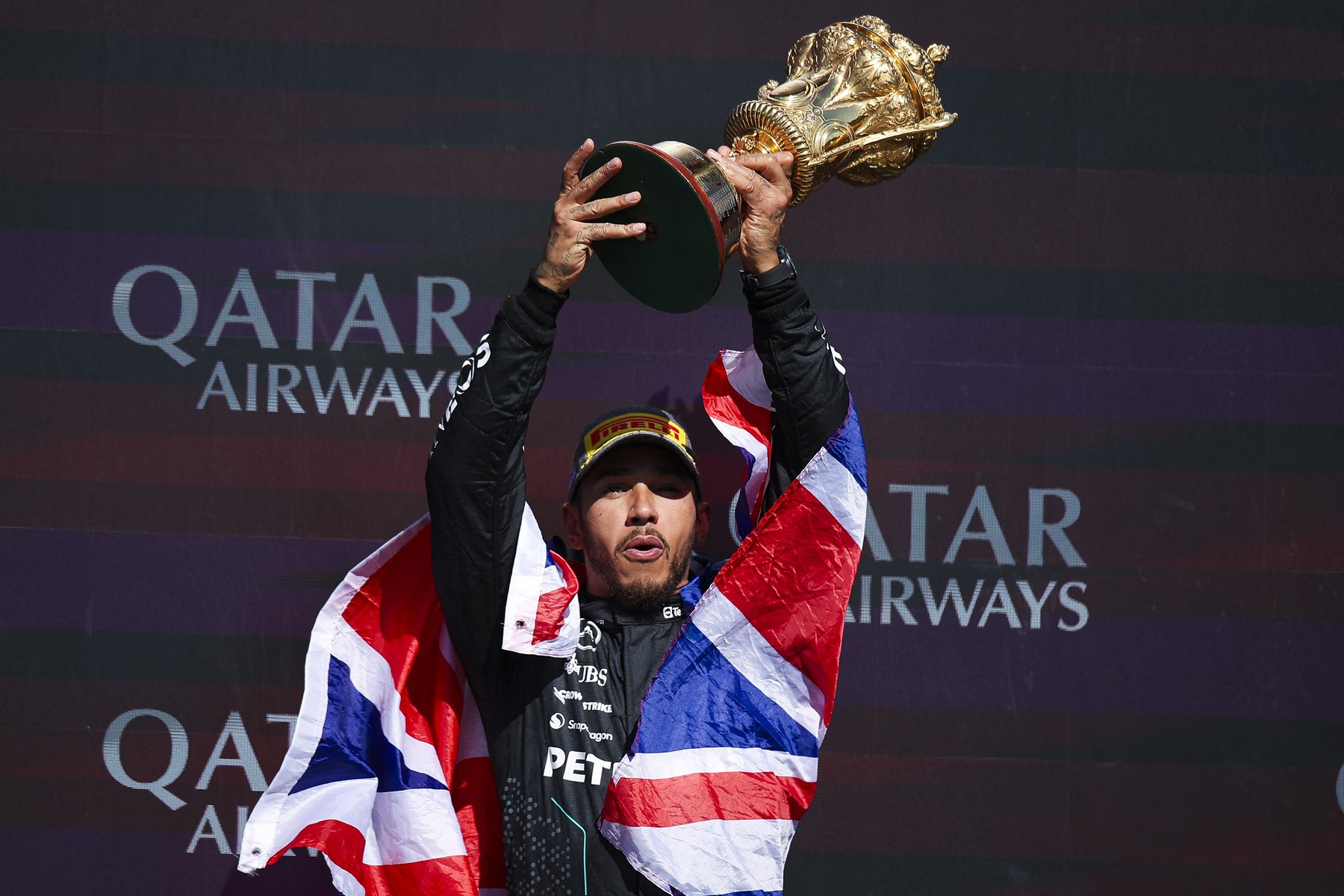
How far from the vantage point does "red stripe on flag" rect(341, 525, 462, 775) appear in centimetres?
234

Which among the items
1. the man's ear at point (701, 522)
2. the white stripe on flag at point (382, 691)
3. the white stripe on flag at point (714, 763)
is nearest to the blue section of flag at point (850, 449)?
the man's ear at point (701, 522)

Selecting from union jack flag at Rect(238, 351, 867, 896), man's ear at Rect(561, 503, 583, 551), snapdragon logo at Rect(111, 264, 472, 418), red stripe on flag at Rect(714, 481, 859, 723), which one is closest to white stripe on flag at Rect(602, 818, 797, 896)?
union jack flag at Rect(238, 351, 867, 896)

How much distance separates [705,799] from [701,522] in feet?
1.89

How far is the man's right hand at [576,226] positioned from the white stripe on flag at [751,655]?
2.16 ft

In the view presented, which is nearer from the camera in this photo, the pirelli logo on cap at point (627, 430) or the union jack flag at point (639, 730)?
the union jack flag at point (639, 730)

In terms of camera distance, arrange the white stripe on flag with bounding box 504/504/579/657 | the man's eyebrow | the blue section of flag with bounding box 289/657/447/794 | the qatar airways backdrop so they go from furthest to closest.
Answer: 1. the qatar airways backdrop
2. the man's eyebrow
3. the blue section of flag with bounding box 289/657/447/794
4. the white stripe on flag with bounding box 504/504/579/657

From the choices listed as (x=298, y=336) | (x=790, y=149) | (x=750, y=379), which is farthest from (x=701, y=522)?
(x=298, y=336)

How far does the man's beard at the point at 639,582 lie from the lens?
2.31 metres

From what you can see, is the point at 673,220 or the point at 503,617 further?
the point at 503,617

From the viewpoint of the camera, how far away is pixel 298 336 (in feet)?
9.14

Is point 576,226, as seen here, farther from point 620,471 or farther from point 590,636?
point 590,636

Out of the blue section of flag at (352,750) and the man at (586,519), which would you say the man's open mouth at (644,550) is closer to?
the man at (586,519)

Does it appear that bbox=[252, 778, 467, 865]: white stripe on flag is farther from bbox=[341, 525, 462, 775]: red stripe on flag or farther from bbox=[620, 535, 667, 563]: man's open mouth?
bbox=[620, 535, 667, 563]: man's open mouth

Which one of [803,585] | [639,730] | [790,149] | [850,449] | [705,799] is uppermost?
[790,149]
